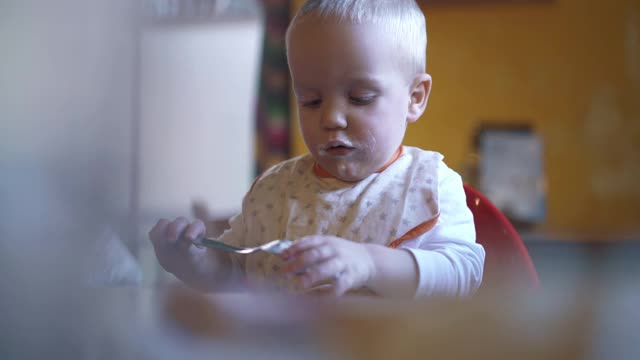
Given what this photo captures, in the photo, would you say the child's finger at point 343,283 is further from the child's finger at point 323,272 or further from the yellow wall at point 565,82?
the yellow wall at point 565,82

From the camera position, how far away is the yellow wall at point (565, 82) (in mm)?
2318

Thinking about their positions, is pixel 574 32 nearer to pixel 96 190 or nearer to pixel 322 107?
pixel 322 107

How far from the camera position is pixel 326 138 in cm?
39

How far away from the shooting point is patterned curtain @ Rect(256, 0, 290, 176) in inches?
82.5

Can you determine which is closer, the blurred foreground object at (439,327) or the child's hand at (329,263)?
the blurred foreground object at (439,327)

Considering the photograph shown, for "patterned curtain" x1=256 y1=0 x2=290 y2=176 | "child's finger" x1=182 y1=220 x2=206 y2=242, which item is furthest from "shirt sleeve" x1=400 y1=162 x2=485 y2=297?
"patterned curtain" x1=256 y1=0 x2=290 y2=176

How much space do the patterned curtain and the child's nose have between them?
1.62 m

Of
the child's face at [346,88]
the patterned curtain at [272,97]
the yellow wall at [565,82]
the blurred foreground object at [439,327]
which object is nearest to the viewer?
the blurred foreground object at [439,327]

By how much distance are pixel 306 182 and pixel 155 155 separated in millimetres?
285

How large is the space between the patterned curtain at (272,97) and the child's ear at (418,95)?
62.7 inches

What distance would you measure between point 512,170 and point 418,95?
1824mm

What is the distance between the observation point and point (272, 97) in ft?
7.82

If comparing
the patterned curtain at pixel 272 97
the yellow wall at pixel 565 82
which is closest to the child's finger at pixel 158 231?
the patterned curtain at pixel 272 97

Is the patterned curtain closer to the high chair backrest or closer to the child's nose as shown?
the high chair backrest
